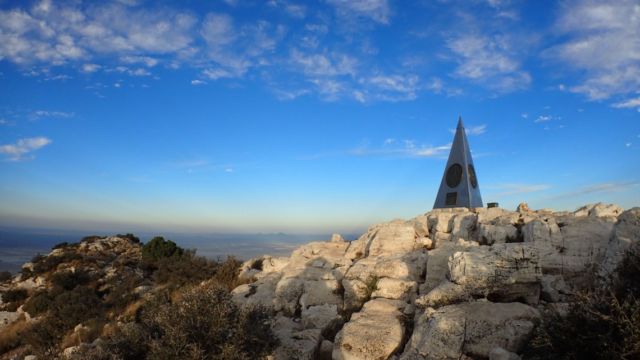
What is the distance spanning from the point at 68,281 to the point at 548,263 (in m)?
24.5

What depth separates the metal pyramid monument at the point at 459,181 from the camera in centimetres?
2556

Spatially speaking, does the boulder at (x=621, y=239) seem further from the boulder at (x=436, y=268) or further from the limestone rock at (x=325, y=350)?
the limestone rock at (x=325, y=350)

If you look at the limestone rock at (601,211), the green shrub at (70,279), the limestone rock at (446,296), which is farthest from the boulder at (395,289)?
the green shrub at (70,279)

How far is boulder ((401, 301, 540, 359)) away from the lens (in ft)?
24.5

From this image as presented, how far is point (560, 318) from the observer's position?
263 inches

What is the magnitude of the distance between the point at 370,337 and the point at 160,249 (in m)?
21.1

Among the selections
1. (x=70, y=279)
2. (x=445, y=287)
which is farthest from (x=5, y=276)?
(x=445, y=287)

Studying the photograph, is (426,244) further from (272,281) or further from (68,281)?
(68,281)

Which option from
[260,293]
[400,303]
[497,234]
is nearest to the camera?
[400,303]

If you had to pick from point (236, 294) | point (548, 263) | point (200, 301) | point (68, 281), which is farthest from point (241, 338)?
point (68, 281)

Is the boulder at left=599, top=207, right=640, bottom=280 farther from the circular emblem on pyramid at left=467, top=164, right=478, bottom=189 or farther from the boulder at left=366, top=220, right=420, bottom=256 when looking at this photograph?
the circular emblem on pyramid at left=467, top=164, right=478, bottom=189

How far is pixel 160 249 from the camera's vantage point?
84.6ft

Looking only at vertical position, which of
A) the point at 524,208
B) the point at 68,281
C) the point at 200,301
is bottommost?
the point at 68,281

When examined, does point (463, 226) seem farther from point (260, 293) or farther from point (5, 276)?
point (5, 276)
